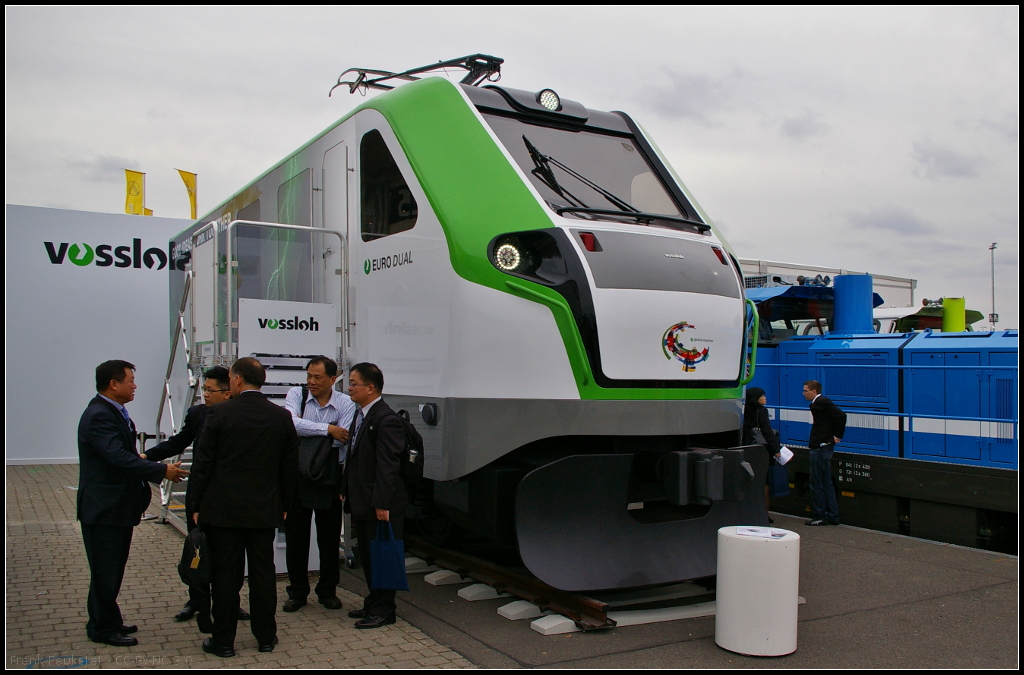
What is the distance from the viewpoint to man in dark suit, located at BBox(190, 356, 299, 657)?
4.46 m

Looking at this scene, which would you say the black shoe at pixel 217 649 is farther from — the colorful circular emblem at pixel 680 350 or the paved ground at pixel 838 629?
the colorful circular emblem at pixel 680 350

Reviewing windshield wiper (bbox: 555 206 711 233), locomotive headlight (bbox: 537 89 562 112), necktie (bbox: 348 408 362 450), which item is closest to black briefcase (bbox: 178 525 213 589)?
necktie (bbox: 348 408 362 450)

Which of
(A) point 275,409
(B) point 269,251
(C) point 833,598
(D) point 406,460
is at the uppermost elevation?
(B) point 269,251

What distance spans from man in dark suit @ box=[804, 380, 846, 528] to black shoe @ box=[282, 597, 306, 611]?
5378 millimetres

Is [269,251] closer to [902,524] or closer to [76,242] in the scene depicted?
[902,524]

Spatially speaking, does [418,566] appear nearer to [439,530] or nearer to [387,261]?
[439,530]

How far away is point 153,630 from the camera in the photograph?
4898 mm

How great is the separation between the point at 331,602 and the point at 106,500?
5.10 ft

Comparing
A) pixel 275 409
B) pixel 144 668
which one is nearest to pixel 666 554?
pixel 275 409

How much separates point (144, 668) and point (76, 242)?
34.1 ft

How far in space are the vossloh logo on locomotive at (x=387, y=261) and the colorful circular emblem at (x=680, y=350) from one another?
5.67 ft

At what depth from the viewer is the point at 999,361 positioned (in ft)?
25.4

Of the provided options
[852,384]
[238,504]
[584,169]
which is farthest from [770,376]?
[238,504]

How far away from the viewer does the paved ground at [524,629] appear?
4.44m
